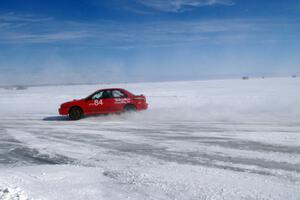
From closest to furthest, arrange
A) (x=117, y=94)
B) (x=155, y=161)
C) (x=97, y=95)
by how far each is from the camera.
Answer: (x=155, y=161)
(x=117, y=94)
(x=97, y=95)

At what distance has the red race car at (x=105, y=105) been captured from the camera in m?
15.7

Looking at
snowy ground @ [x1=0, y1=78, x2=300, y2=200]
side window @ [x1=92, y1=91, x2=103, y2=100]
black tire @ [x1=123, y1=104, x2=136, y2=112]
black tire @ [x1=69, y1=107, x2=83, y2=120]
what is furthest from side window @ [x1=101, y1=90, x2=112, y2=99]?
snowy ground @ [x1=0, y1=78, x2=300, y2=200]

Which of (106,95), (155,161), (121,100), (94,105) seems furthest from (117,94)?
(155,161)

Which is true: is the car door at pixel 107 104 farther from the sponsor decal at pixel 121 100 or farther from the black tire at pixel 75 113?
the black tire at pixel 75 113

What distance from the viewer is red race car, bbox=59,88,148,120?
15.7 metres

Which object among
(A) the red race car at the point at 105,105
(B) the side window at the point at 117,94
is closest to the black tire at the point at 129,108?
(A) the red race car at the point at 105,105

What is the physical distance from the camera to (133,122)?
13.9 metres

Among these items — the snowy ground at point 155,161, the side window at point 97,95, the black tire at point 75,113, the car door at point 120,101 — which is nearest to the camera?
the snowy ground at point 155,161

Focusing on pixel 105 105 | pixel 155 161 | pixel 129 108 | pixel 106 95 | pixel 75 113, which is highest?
pixel 106 95

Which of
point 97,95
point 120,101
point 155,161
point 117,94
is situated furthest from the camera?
point 97,95

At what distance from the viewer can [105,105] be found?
51.6ft

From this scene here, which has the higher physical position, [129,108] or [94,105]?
[94,105]

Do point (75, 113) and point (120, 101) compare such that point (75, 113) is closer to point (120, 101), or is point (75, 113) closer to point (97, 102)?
point (97, 102)

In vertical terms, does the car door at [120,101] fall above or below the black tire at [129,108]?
above
